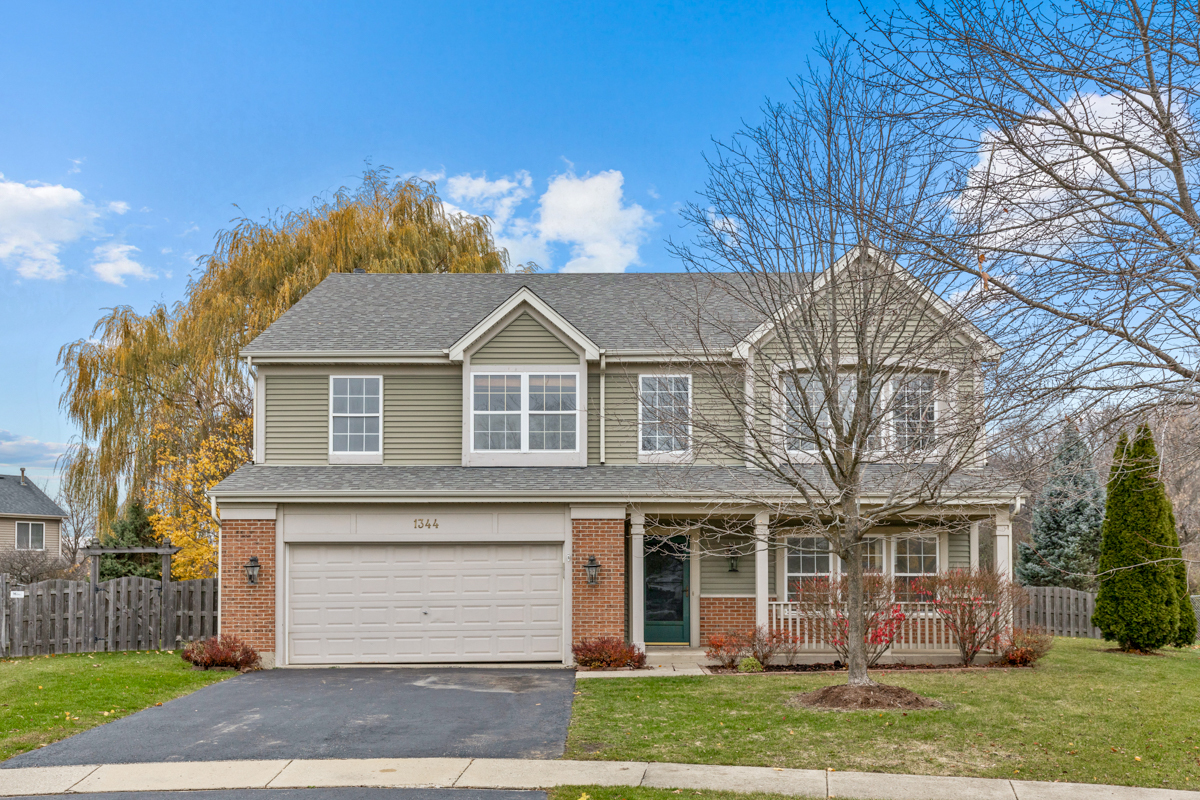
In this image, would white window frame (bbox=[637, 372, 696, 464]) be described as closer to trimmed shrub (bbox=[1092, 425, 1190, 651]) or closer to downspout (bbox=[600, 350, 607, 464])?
downspout (bbox=[600, 350, 607, 464])

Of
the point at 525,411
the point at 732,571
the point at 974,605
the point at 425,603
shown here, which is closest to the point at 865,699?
the point at 974,605

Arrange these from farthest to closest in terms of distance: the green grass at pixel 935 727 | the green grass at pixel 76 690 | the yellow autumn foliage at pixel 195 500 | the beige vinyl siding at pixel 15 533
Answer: the beige vinyl siding at pixel 15 533 < the yellow autumn foliage at pixel 195 500 < the green grass at pixel 76 690 < the green grass at pixel 935 727

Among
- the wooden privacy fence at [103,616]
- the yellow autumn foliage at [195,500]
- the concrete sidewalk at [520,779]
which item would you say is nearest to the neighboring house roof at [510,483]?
the wooden privacy fence at [103,616]

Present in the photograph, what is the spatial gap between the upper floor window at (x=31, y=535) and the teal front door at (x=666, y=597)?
32506mm

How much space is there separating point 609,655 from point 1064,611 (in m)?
11.8

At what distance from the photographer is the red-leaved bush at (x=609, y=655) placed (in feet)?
47.7

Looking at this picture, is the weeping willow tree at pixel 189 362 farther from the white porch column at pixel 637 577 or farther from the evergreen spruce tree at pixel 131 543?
the white porch column at pixel 637 577

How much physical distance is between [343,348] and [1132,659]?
14.6 meters

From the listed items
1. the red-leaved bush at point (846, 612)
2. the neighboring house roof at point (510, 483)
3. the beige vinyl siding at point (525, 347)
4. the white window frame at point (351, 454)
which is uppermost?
the beige vinyl siding at point (525, 347)

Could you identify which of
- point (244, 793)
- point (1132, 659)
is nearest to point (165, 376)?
point (244, 793)

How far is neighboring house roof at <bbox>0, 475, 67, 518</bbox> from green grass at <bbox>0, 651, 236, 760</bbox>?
25249mm

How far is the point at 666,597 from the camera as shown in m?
17.0

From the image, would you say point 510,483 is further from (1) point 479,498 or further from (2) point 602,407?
(2) point 602,407

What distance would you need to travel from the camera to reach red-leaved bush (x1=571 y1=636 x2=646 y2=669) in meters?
14.5
